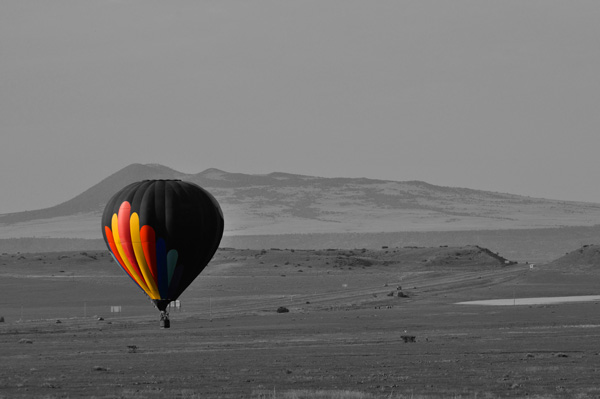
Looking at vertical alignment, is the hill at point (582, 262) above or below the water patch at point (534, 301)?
above

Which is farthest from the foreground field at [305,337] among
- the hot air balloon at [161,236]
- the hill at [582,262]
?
the hot air balloon at [161,236]

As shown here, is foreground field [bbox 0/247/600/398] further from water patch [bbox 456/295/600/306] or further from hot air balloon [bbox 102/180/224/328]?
hot air balloon [bbox 102/180/224/328]

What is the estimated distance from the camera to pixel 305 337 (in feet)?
207

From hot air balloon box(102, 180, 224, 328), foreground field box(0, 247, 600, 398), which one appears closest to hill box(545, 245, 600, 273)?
foreground field box(0, 247, 600, 398)

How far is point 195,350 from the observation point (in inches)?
2207

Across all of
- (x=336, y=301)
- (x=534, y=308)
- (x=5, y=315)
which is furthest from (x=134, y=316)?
(x=534, y=308)

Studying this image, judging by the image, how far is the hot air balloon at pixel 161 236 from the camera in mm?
54594

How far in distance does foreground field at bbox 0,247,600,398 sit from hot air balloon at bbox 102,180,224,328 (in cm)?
337

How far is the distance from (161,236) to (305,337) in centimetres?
1211

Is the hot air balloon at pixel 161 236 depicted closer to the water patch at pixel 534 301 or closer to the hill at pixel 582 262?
the water patch at pixel 534 301

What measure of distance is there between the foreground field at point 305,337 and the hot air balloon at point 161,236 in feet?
11.0

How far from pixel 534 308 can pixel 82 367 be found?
47.6 meters

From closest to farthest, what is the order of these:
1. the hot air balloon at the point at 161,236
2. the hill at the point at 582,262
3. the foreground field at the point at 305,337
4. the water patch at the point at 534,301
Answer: the foreground field at the point at 305,337, the hot air balloon at the point at 161,236, the water patch at the point at 534,301, the hill at the point at 582,262

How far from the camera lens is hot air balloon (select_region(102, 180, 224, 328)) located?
54594mm
